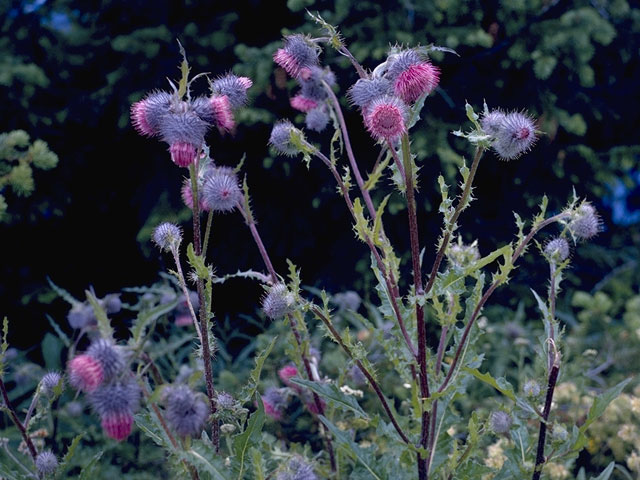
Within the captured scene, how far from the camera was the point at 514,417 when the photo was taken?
9.04 feet

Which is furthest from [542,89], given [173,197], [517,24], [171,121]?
[171,121]

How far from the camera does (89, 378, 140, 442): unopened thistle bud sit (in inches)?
72.9

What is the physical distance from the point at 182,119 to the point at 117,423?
920 mm

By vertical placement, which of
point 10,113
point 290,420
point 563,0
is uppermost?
point 563,0

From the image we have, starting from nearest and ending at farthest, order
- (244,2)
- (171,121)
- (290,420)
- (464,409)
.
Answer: (171,121), (290,420), (464,409), (244,2)

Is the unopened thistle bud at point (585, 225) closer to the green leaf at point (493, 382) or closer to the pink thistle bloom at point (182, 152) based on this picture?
the green leaf at point (493, 382)

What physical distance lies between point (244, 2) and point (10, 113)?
213cm

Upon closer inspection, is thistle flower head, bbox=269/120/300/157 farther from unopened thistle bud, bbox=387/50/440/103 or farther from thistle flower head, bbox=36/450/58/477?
thistle flower head, bbox=36/450/58/477

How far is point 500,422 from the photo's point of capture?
2.75 meters

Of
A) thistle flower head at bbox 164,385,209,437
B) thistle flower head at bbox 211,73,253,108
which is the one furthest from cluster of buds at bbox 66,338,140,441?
thistle flower head at bbox 211,73,253,108

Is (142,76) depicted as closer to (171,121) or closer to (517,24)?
(517,24)

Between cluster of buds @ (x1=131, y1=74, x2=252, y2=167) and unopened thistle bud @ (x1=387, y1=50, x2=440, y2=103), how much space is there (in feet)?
1.90

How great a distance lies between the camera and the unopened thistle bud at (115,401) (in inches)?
72.9

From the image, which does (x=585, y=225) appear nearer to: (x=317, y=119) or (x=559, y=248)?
(x=559, y=248)
